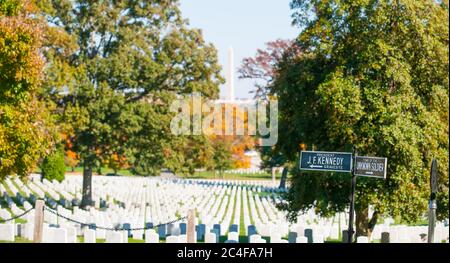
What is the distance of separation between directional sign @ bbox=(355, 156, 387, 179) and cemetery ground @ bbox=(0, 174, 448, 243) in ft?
10.6

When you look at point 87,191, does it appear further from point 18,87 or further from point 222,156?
point 222,156

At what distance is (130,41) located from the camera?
112 ft

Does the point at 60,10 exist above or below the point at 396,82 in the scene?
above

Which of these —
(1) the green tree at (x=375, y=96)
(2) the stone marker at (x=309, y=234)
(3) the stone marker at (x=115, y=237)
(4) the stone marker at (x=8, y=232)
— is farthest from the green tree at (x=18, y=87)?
(2) the stone marker at (x=309, y=234)

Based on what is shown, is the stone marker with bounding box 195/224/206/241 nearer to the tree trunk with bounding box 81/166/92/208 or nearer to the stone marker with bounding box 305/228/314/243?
the stone marker with bounding box 305/228/314/243

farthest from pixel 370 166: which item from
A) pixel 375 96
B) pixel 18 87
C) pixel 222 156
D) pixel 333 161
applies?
pixel 222 156

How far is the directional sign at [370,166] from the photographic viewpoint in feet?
46.9

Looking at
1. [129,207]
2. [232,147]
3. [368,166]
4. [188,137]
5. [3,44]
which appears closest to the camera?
[368,166]

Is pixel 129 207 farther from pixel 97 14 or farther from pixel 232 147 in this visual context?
pixel 232 147

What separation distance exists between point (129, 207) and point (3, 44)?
16449 mm

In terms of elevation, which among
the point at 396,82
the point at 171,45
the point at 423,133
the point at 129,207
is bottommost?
the point at 129,207

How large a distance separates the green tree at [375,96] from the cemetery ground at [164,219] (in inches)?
52.3

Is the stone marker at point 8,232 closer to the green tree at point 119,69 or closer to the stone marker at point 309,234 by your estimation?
the stone marker at point 309,234

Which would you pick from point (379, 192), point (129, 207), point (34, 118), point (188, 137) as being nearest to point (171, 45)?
point (188, 137)
